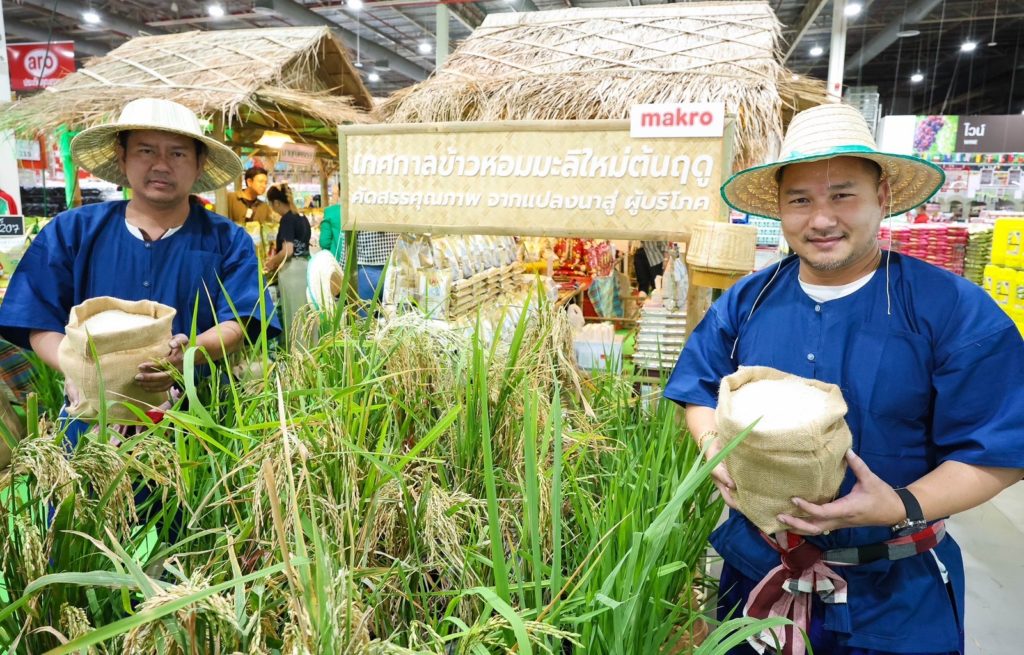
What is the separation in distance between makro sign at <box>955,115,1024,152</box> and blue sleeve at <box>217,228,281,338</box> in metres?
9.95

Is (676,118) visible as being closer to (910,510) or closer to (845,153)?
(845,153)

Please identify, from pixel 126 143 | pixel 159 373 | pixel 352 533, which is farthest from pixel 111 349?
pixel 126 143

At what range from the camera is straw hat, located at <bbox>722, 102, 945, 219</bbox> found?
1128 mm

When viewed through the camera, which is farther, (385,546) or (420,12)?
(420,12)

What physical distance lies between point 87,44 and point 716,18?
15.8m

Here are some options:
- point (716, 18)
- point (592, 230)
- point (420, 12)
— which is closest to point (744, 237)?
point (592, 230)

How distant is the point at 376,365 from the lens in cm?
127

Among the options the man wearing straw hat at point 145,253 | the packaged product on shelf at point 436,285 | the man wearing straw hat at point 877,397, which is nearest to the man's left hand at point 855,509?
the man wearing straw hat at point 877,397

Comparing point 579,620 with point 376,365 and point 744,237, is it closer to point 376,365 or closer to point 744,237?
point 376,365

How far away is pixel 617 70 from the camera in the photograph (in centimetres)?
347

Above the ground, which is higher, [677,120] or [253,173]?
[253,173]

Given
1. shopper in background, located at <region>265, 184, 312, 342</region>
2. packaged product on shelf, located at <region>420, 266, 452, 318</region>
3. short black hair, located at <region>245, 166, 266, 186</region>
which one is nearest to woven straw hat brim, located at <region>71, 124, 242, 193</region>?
packaged product on shelf, located at <region>420, 266, 452, 318</region>

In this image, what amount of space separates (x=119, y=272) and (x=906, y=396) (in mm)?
1877

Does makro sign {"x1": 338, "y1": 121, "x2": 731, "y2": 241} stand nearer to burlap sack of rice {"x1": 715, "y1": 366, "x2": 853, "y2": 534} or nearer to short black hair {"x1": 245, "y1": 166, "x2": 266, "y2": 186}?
burlap sack of rice {"x1": 715, "y1": 366, "x2": 853, "y2": 534}
